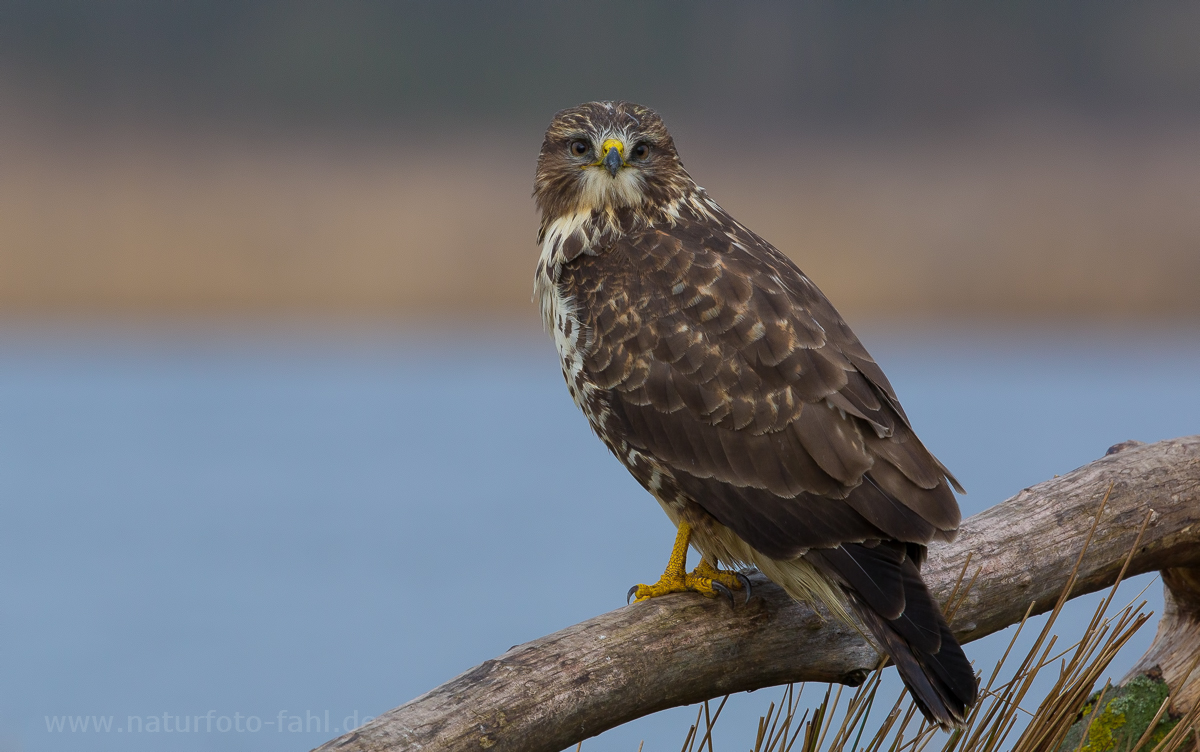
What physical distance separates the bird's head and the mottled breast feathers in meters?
0.20

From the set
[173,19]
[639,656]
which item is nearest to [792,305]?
[639,656]

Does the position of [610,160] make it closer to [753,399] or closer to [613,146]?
[613,146]

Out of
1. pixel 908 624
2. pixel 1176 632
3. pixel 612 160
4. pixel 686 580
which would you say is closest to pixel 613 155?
pixel 612 160

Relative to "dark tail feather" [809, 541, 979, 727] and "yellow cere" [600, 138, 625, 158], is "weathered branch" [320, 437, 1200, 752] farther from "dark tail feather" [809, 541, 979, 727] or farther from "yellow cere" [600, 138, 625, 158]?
"yellow cere" [600, 138, 625, 158]

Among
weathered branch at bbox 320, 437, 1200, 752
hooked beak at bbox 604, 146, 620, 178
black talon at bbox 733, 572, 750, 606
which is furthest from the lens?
hooked beak at bbox 604, 146, 620, 178

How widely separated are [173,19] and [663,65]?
4911 millimetres

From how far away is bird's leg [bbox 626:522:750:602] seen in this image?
2.95 m

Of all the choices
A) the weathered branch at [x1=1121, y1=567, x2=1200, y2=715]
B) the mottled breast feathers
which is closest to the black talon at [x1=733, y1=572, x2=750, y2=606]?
the mottled breast feathers

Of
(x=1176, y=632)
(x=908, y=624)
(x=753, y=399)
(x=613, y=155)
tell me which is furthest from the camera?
(x=1176, y=632)

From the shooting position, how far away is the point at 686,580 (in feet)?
9.83

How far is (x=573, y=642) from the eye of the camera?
261 centimetres

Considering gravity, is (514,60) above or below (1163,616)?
above

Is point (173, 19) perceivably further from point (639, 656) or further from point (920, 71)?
point (639, 656)

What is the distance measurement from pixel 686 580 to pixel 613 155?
1068 mm
